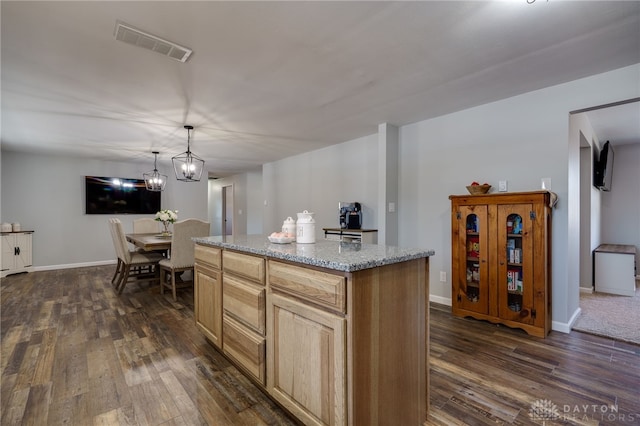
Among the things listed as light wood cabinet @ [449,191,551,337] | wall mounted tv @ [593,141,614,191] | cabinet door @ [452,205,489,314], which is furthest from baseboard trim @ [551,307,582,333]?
wall mounted tv @ [593,141,614,191]

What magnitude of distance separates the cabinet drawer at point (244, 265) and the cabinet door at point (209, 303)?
20 centimetres

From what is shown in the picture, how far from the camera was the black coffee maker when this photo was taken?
14.4 ft

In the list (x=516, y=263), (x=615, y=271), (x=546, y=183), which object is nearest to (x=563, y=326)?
(x=516, y=263)

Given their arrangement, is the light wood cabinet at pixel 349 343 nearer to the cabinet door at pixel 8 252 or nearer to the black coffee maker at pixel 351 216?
the black coffee maker at pixel 351 216

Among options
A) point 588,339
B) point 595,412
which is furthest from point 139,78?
point 588,339

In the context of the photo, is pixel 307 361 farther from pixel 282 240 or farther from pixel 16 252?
pixel 16 252

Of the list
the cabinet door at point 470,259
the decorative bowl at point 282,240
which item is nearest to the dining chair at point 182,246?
the decorative bowl at point 282,240

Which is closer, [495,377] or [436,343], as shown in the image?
[495,377]

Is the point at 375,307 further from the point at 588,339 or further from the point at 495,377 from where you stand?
the point at 588,339

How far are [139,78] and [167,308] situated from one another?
2426mm

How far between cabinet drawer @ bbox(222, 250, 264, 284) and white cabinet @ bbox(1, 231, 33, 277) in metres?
5.37

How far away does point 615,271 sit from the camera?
13.1 feet

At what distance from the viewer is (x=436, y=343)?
8.23 feet

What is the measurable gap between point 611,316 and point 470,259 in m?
1.61
